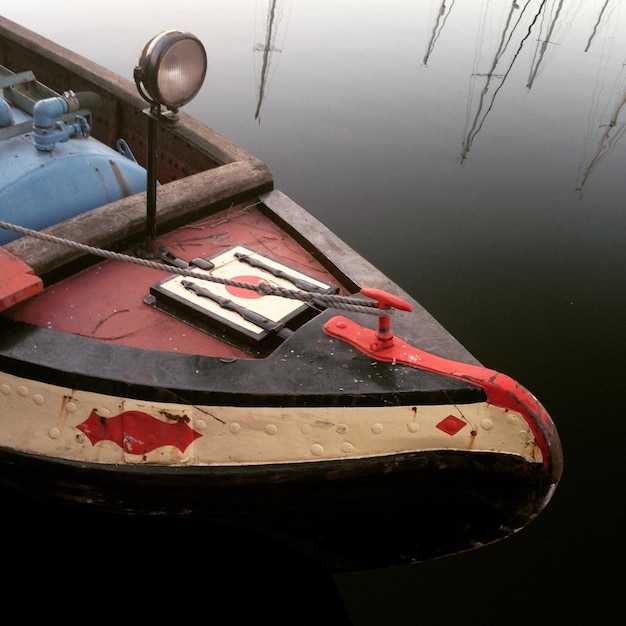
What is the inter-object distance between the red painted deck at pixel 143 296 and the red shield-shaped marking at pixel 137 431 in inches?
13.0

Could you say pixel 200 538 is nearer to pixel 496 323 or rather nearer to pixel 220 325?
pixel 220 325

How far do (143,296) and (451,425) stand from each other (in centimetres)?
156

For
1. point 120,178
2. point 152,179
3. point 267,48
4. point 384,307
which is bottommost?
point 267,48

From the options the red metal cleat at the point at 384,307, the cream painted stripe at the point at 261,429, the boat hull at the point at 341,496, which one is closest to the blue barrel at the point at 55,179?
the cream painted stripe at the point at 261,429

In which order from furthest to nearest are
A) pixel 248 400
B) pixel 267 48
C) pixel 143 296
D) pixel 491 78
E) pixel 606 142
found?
1. pixel 267 48
2. pixel 491 78
3. pixel 606 142
4. pixel 143 296
5. pixel 248 400

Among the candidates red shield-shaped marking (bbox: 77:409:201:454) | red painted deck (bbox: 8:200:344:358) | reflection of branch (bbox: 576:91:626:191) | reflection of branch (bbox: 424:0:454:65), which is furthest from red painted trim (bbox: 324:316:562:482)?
reflection of branch (bbox: 424:0:454:65)

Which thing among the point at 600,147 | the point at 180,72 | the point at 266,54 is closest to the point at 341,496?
the point at 180,72

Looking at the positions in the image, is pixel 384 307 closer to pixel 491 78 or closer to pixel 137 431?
pixel 137 431

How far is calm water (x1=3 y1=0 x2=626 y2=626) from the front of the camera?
11.7ft

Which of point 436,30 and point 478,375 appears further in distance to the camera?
point 436,30

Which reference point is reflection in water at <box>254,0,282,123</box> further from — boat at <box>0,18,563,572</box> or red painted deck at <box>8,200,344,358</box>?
boat at <box>0,18,563,572</box>

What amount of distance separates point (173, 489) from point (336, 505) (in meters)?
0.70

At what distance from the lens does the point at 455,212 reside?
835 cm

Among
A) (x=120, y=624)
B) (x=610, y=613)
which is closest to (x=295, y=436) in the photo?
(x=120, y=624)
